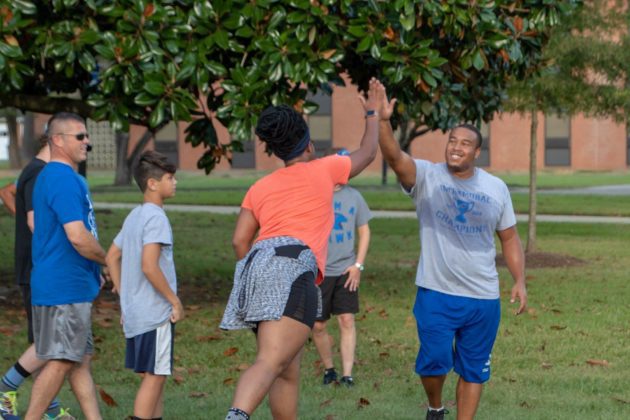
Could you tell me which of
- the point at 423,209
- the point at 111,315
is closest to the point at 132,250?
the point at 423,209

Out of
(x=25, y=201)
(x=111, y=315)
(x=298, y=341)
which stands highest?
(x=25, y=201)

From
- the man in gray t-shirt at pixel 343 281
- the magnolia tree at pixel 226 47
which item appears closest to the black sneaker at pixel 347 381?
the man in gray t-shirt at pixel 343 281

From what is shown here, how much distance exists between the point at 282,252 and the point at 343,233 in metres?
2.95

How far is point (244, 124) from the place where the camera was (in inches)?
412

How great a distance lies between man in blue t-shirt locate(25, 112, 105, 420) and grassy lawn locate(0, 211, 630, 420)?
1217 millimetres

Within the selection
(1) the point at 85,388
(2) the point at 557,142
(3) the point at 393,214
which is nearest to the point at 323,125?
(2) the point at 557,142

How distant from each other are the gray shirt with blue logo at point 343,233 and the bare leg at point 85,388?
2.30m

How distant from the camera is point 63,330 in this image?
6344mm

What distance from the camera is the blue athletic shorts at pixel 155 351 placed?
20.3 ft

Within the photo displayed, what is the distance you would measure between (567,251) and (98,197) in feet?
59.5

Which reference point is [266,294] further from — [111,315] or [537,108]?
[537,108]

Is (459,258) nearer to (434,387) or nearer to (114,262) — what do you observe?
(434,387)

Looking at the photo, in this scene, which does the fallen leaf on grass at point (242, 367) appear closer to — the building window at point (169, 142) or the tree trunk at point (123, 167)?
the tree trunk at point (123, 167)

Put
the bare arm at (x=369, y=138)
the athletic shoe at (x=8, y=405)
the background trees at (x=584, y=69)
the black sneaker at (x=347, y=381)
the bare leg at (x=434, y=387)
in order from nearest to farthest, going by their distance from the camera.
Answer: the bare arm at (x=369, y=138)
the bare leg at (x=434, y=387)
the athletic shoe at (x=8, y=405)
the black sneaker at (x=347, y=381)
the background trees at (x=584, y=69)
